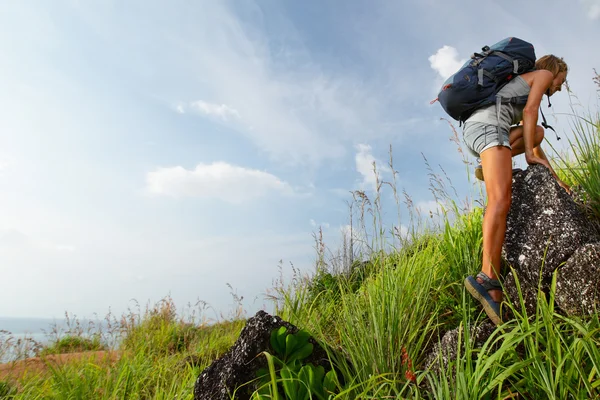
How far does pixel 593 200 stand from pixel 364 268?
93.1 inches

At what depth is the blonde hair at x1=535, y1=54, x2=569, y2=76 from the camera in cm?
400

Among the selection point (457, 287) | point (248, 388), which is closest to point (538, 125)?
point (457, 287)

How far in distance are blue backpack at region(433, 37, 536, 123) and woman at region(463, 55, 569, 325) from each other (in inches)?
2.8

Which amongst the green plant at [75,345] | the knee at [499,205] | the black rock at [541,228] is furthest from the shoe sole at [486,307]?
the green plant at [75,345]

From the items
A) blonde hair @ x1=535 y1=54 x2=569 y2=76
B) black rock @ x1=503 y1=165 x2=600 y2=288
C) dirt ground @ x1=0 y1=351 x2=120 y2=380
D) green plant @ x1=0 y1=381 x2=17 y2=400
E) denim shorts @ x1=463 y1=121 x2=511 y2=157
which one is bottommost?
green plant @ x1=0 y1=381 x2=17 y2=400

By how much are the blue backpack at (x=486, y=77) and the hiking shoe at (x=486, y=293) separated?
4.73 feet

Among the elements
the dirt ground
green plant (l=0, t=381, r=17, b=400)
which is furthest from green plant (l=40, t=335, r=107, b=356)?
green plant (l=0, t=381, r=17, b=400)

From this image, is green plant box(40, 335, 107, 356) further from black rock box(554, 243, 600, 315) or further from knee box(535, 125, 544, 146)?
knee box(535, 125, 544, 146)

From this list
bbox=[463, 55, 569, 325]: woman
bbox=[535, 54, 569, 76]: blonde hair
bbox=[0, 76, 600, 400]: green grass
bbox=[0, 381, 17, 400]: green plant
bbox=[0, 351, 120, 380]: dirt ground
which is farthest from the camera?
bbox=[0, 351, 120, 380]: dirt ground

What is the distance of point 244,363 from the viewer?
279 centimetres

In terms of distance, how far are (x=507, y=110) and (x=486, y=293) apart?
1.54m

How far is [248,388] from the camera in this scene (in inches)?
109

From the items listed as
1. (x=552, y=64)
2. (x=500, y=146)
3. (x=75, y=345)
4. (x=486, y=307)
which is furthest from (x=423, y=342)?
(x=75, y=345)

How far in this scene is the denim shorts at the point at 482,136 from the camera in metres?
3.46
